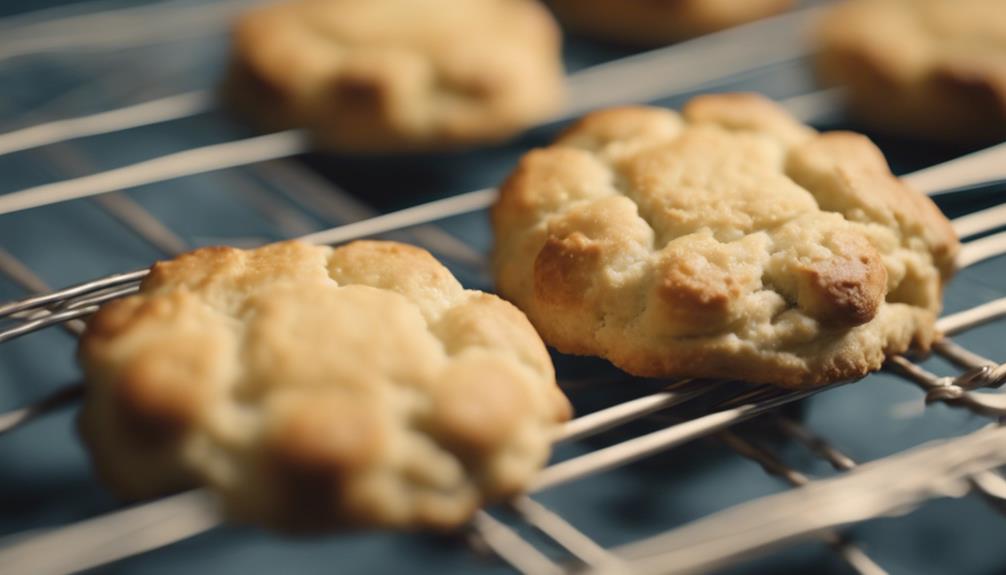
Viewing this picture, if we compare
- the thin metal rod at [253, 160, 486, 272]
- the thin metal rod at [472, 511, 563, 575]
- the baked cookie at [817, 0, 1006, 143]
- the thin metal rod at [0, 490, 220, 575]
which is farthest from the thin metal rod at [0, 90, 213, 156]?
the baked cookie at [817, 0, 1006, 143]

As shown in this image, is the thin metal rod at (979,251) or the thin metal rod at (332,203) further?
the thin metal rod at (332,203)

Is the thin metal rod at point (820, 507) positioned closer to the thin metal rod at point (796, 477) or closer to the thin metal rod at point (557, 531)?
the thin metal rod at point (557, 531)

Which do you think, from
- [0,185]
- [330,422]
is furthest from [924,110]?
[0,185]

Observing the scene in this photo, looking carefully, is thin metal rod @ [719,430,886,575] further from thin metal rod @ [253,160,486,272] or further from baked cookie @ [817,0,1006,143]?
baked cookie @ [817,0,1006,143]

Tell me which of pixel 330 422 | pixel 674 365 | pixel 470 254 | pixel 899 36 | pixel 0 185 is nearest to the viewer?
pixel 330 422

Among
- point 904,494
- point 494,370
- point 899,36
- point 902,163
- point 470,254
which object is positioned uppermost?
point 899,36

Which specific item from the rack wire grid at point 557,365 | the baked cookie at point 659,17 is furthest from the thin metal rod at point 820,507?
the baked cookie at point 659,17

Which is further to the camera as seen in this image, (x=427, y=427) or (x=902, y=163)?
(x=902, y=163)

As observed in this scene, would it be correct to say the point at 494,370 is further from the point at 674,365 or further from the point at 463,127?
the point at 463,127
